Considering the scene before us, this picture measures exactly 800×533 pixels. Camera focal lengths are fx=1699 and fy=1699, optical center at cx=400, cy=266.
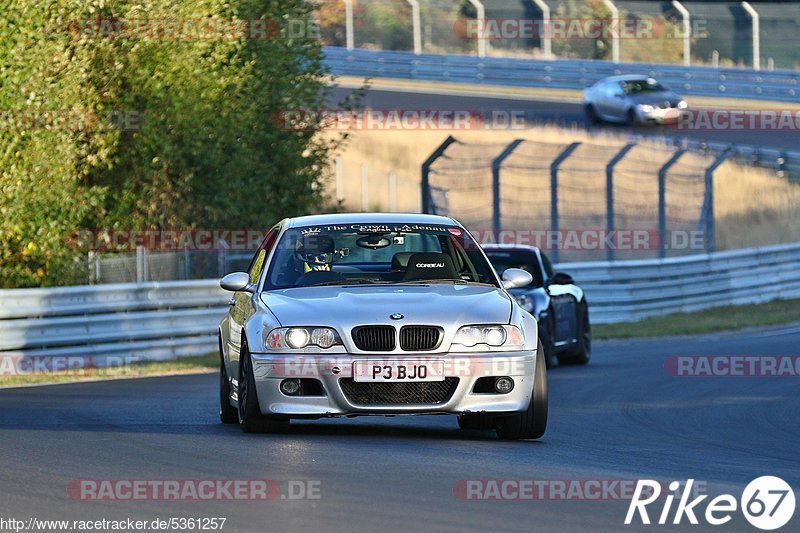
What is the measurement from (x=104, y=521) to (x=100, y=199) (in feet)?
48.8

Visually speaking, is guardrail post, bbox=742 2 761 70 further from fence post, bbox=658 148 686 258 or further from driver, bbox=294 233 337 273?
driver, bbox=294 233 337 273

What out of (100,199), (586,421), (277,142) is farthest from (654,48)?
(586,421)

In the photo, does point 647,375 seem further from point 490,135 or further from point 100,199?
point 490,135

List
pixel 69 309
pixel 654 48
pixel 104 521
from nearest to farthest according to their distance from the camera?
pixel 104 521 < pixel 69 309 < pixel 654 48

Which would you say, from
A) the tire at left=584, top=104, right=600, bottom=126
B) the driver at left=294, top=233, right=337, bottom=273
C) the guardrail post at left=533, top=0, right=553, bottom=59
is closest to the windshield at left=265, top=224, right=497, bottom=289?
the driver at left=294, top=233, right=337, bottom=273

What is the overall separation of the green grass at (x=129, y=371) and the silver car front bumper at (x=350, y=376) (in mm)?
6974

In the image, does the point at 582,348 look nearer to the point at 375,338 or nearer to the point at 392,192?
the point at 375,338

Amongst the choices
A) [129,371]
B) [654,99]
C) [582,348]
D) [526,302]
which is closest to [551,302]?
[526,302]

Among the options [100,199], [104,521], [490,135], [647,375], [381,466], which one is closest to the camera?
[104,521]

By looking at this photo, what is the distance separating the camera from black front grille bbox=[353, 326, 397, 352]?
404 inches

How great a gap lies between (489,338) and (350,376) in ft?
2.90

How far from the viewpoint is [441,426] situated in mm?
11711

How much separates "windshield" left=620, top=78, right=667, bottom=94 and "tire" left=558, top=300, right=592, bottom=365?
23684 millimetres

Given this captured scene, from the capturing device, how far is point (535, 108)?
4503 centimetres
